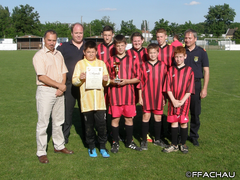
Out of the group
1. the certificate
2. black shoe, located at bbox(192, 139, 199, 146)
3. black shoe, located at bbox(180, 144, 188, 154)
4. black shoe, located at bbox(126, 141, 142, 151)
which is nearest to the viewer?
the certificate

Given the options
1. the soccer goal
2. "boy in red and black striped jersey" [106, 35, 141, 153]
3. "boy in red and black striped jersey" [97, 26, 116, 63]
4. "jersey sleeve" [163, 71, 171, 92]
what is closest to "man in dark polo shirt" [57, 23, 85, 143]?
"boy in red and black striped jersey" [97, 26, 116, 63]

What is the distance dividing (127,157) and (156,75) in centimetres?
143

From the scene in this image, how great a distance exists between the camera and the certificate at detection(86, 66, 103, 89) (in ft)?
12.0

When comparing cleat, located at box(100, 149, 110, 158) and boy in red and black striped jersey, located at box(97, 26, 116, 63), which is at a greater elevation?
boy in red and black striped jersey, located at box(97, 26, 116, 63)

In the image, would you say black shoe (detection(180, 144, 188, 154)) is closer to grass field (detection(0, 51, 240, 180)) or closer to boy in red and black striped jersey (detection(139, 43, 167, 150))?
grass field (detection(0, 51, 240, 180))

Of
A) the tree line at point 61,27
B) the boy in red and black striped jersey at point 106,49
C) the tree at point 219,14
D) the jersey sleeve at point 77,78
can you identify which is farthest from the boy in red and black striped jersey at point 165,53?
the tree at point 219,14

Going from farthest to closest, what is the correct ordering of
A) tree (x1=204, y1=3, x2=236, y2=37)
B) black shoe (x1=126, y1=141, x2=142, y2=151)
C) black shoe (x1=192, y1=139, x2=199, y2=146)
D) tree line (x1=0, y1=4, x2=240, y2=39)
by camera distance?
tree (x1=204, y1=3, x2=236, y2=37) < tree line (x1=0, y1=4, x2=240, y2=39) < black shoe (x1=192, y1=139, x2=199, y2=146) < black shoe (x1=126, y1=141, x2=142, y2=151)

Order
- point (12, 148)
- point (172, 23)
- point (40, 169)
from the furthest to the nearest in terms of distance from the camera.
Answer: point (172, 23) → point (12, 148) → point (40, 169)

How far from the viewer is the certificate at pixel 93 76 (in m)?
3.67

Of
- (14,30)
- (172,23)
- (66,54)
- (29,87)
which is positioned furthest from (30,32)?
(66,54)

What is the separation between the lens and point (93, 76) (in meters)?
3.69

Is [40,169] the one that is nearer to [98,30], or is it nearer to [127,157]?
[127,157]

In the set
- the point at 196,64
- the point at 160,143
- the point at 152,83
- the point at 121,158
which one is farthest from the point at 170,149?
the point at 196,64

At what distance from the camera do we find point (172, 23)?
65000 mm
